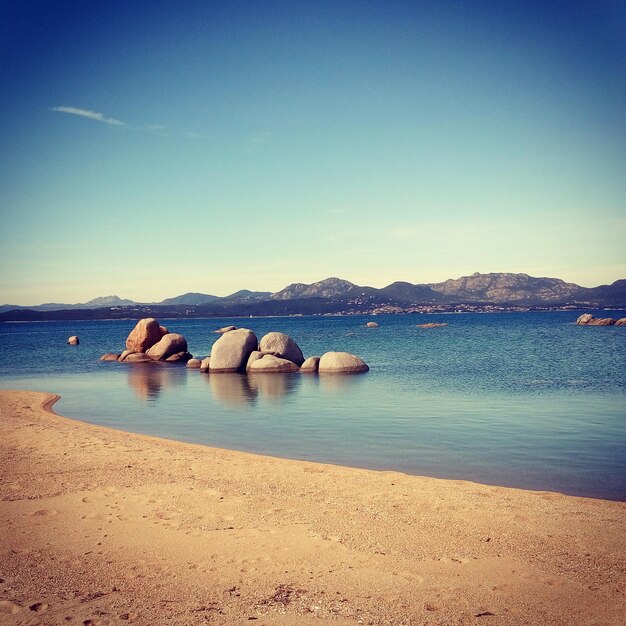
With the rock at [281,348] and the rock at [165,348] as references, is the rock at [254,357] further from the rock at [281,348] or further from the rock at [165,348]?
the rock at [165,348]

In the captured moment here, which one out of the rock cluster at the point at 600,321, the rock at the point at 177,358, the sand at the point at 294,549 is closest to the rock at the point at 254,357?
the rock at the point at 177,358

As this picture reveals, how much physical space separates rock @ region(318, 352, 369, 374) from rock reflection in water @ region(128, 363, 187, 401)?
810 centimetres

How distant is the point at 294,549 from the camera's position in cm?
718

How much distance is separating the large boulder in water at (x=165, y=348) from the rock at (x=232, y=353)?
9.82m

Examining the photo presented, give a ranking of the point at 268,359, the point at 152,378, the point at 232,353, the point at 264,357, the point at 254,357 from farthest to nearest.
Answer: the point at 232,353 → the point at 254,357 → the point at 264,357 → the point at 268,359 → the point at 152,378

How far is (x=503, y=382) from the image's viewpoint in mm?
26188

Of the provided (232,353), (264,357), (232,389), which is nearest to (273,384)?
(232,389)

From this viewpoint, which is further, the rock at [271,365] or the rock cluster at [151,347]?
the rock cluster at [151,347]

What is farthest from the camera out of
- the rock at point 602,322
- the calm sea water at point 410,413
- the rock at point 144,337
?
the rock at point 602,322

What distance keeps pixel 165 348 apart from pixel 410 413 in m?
29.2

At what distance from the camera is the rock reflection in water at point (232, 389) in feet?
74.4

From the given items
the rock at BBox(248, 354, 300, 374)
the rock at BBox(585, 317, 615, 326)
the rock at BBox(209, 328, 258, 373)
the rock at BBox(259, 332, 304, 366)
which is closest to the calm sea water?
the rock at BBox(248, 354, 300, 374)


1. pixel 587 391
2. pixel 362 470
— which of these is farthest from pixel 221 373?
pixel 362 470

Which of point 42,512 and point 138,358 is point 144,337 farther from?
point 42,512
